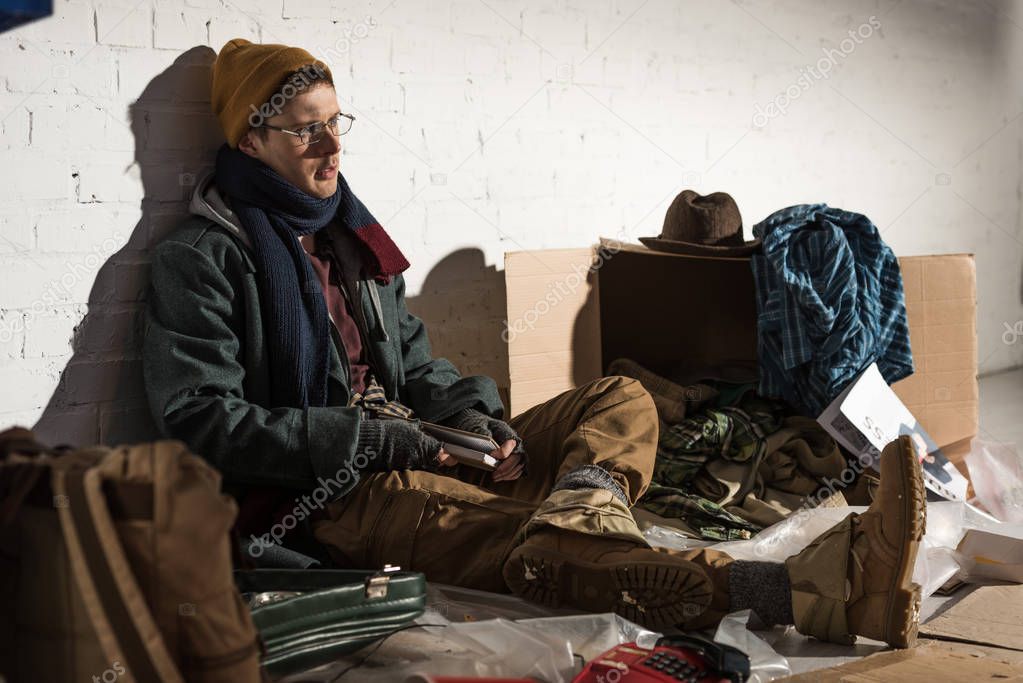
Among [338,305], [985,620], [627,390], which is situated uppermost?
[338,305]

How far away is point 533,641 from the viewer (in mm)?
1835

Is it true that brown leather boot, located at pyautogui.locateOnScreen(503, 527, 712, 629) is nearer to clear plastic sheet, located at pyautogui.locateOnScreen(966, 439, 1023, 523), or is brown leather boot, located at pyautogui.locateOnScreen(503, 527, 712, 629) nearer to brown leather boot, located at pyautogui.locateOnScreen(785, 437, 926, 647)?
brown leather boot, located at pyautogui.locateOnScreen(785, 437, 926, 647)

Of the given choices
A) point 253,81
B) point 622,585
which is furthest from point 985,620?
point 253,81

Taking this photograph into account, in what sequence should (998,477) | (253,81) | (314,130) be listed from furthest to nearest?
(998,477) → (314,130) → (253,81)

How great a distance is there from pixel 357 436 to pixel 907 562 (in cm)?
113

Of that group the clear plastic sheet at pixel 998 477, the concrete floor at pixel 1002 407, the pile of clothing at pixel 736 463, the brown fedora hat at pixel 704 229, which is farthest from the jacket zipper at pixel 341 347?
the concrete floor at pixel 1002 407

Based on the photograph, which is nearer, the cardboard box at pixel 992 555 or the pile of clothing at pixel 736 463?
the cardboard box at pixel 992 555

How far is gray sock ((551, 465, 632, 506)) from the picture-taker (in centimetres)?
229

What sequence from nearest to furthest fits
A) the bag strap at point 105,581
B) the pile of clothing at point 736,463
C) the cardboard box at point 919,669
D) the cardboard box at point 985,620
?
the bag strap at point 105,581 < the cardboard box at point 919,669 < the cardboard box at point 985,620 < the pile of clothing at point 736,463

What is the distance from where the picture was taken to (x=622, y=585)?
202cm

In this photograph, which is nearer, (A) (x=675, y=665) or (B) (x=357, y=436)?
(A) (x=675, y=665)

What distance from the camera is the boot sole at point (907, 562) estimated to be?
6.39ft

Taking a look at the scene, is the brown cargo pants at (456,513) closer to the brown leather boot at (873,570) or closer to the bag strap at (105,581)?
the brown leather boot at (873,570)

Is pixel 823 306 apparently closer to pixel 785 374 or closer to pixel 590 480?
pixel 785 374
